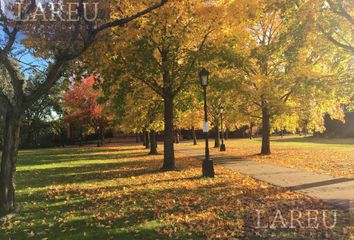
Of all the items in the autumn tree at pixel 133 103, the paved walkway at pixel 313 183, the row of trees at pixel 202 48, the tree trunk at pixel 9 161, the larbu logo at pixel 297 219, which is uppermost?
the row of trees at pixel 202 48

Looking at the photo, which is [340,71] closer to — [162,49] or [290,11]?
[290,11]

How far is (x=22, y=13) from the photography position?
9.64 metres

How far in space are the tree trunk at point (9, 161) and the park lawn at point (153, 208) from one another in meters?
0.45

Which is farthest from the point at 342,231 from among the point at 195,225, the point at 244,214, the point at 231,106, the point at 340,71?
the point at 231,106

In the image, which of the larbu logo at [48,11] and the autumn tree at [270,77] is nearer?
the larbu logo at [48,11]

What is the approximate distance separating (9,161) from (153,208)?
134 inches

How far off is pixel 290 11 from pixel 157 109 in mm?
11048

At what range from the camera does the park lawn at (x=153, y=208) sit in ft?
23.1

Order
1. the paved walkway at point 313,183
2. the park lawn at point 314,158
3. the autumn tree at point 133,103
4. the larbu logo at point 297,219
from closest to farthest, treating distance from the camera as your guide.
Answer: the larbu logo at point 297,219, the paved walkway at point 313,183, the park lawn at point 314,158, the autumn tree at point 133,103

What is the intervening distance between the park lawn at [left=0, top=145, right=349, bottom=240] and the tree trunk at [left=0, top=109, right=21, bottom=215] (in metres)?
0.45

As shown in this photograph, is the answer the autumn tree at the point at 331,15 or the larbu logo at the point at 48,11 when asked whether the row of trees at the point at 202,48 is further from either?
the larbu logo at the point at 48,11

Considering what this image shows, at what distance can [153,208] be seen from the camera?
9164mm

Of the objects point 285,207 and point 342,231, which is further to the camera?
point 285,207

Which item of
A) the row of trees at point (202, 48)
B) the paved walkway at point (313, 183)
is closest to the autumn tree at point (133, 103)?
the row of trees at point (202, 48)
